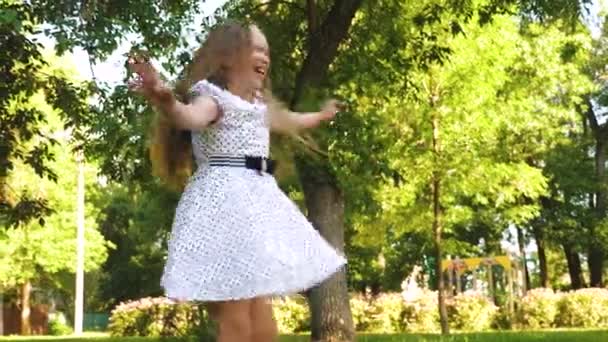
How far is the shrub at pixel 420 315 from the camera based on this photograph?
23.7 meters

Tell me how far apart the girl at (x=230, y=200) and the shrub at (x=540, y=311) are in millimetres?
21199

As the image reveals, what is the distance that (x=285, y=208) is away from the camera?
3867 mm

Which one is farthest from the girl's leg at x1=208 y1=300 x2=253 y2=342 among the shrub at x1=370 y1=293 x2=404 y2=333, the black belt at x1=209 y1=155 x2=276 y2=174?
the shrub at x1=370 y1=293 x2=404 y2=333

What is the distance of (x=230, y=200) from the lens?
371 centimetres

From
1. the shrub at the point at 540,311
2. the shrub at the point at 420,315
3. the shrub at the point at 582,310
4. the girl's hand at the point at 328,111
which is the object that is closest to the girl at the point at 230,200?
the girl's hand at the point at 328,111

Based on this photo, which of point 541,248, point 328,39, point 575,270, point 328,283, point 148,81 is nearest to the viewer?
point 148,81

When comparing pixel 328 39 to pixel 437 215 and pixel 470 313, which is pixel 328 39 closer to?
pixel 437 215

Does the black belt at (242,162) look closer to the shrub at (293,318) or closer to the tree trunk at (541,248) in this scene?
the shrub at (293,318)

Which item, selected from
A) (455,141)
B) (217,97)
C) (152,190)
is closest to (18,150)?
(152,190)

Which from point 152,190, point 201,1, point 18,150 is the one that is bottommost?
point 152,190

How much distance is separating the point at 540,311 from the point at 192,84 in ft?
70.5

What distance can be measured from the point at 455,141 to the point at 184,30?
30.2ft

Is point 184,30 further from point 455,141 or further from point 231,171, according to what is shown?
point 455,141

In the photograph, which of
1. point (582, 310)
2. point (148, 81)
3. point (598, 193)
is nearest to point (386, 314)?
point (582, 310)
